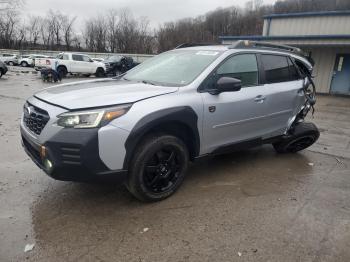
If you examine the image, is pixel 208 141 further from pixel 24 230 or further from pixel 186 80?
pixel 24 230

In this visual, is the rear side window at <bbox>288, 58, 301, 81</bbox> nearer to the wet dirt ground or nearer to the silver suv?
the silver suv

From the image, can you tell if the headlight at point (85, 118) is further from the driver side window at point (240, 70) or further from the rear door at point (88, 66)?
the rear door at point (88, 66)

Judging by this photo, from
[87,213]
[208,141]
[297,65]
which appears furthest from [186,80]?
[297,65]

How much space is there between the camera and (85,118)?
9.69 ft

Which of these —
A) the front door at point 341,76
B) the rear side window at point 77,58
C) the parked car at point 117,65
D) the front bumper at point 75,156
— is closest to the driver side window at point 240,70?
the front bumper at point 75,156

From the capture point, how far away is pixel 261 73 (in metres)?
4.50

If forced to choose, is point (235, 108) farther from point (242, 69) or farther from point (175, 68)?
point (175, 68)

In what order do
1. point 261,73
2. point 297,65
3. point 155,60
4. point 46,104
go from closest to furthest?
point 46,104 < point 261,73 < point 155,60 < point 297,65

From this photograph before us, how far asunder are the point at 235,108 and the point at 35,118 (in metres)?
2.34

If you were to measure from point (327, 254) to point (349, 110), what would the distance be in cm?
1026

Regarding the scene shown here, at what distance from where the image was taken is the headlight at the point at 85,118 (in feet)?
9.62

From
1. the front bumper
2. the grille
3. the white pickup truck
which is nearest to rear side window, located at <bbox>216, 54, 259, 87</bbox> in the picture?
the front bumper

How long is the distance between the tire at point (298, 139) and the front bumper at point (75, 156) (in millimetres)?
3325

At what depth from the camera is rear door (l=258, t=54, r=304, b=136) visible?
457cm
